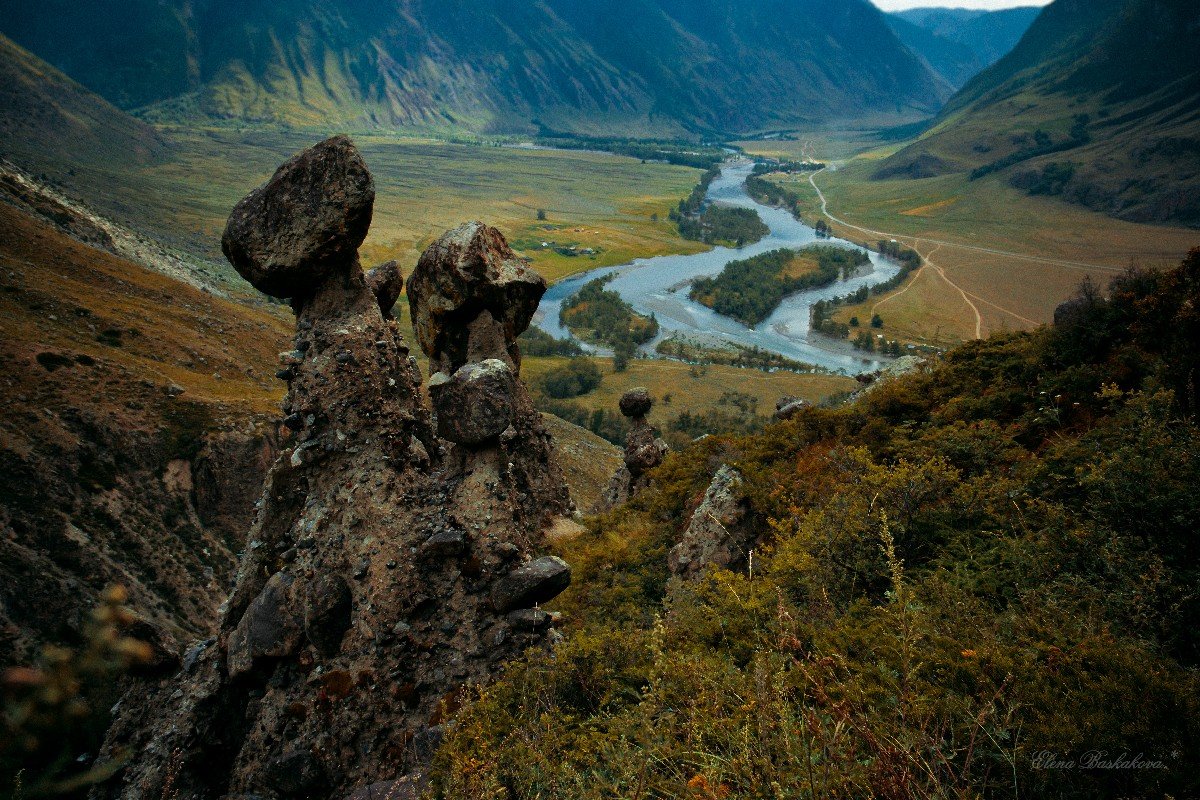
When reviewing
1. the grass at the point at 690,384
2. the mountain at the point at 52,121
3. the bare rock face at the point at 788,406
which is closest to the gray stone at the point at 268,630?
the bare rock face at the point at 788,406

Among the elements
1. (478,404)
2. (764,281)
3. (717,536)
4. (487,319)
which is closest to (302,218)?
(478,404)

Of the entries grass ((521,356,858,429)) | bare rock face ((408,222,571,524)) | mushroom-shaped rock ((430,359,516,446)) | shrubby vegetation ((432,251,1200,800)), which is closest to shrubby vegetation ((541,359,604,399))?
grass ((521,356,858,429))

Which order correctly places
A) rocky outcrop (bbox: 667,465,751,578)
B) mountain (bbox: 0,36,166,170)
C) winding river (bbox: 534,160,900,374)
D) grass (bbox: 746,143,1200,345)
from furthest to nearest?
1. mountain (bbox: 0,36,166,170)
2. winding river (bbox: 534,160,900,374)
3. grass (bbox: 746,143,1200,345)
4. rocky outcrop (bbox: 667,465,751,578)

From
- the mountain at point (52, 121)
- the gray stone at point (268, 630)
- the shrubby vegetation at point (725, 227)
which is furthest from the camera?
the shrubby vegetation at point (725, 227)

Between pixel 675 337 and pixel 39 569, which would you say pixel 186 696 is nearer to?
pixel 39 569

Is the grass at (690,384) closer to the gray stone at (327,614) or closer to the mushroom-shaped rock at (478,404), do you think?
the mushroom-shaped rock at (478,404)

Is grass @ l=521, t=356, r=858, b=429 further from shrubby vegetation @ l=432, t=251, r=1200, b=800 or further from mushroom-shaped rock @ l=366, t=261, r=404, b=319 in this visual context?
shrubby vegetation @ l=432, t=251, r=1200, b=800

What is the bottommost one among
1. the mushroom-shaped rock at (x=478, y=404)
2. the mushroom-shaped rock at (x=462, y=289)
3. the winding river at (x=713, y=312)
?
the winding river at (x=713, y=312)
